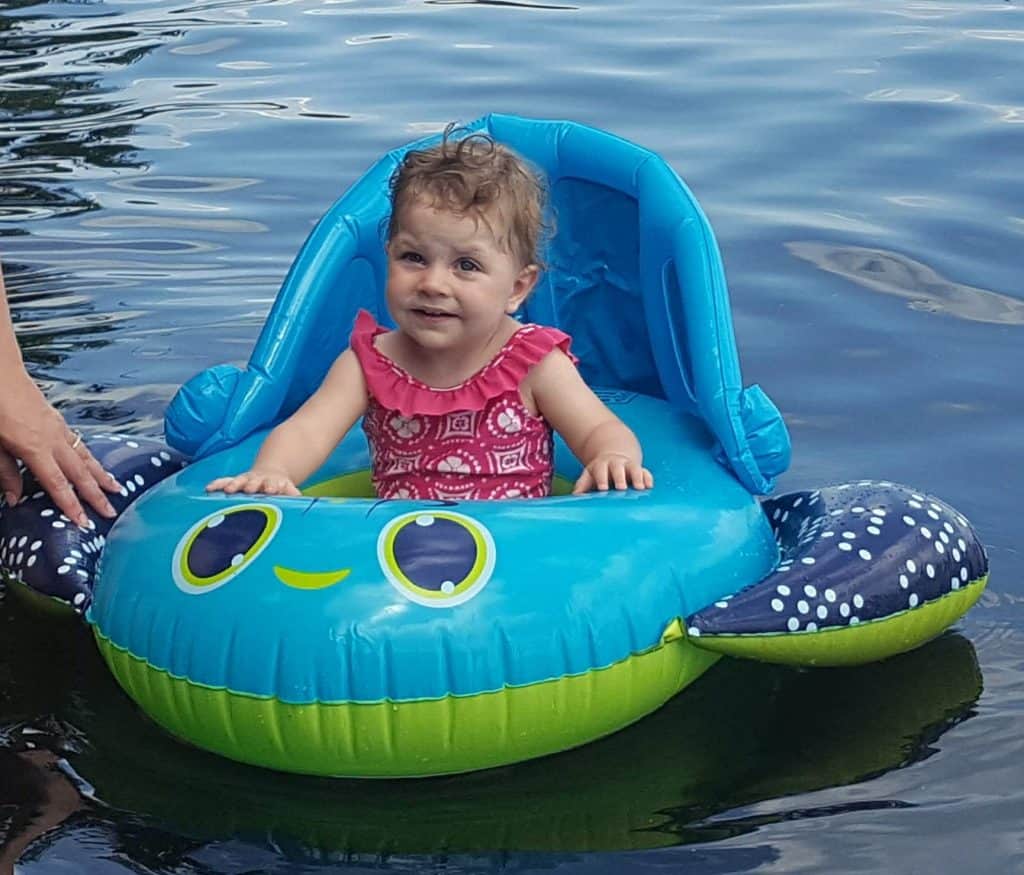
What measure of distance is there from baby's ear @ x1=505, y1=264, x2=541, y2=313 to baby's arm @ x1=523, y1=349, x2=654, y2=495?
0.36ft

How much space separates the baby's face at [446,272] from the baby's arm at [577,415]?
0.15 meters

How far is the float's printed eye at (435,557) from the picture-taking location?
2748 millimetres

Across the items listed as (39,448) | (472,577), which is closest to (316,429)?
(39,448)

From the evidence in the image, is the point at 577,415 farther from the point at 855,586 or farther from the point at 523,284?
the point at 855,586

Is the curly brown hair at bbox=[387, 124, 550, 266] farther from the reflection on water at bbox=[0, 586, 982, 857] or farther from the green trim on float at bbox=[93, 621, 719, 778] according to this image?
the reflection on water at bbox=[0, 586, 982, 857]

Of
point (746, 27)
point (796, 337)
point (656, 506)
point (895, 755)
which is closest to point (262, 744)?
point (656, 506)

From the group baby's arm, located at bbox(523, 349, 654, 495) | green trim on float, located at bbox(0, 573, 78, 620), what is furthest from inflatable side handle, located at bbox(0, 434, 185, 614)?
baby's arm, located at bbox(523, 349, 654, 495)

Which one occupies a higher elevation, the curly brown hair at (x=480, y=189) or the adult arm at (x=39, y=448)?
the curly brown hair at (x=480, y=189)

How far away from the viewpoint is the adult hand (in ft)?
10.0

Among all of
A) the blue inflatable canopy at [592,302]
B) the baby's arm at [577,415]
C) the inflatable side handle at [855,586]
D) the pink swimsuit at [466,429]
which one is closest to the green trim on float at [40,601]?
the blue inflatable canopy at [592,302]

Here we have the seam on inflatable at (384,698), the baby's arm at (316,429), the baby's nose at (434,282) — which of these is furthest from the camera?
the baby's arm at (316,429)

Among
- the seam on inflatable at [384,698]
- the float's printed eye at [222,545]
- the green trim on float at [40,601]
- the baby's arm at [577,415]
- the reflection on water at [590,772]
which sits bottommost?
the reflection on water at [590,772]

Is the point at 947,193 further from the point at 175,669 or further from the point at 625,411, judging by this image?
the point at 175,669

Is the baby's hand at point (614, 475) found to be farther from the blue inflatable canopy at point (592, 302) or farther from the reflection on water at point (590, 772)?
the reflection on water at point (590, 772)
